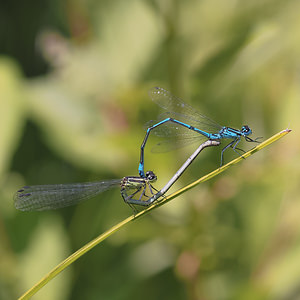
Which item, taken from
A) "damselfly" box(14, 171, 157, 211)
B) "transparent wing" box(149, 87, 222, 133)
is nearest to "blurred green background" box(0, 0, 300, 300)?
"transparent wing" box(149, 87, 222, 133)

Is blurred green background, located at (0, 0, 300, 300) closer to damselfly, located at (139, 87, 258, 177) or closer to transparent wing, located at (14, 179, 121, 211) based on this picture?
damselfly, located at (139, 87, 258, 177)

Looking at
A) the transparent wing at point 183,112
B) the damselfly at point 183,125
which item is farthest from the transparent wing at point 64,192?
the transparent wing at point 183,112

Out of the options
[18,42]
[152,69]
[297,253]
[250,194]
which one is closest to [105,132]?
[152,69]

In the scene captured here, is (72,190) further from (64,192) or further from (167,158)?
(167,158)

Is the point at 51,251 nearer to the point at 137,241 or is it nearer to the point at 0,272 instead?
the point at 0,272

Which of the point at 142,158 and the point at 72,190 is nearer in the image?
the point at 72,190

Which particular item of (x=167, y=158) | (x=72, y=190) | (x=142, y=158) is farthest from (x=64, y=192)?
(x=167, y=158)
